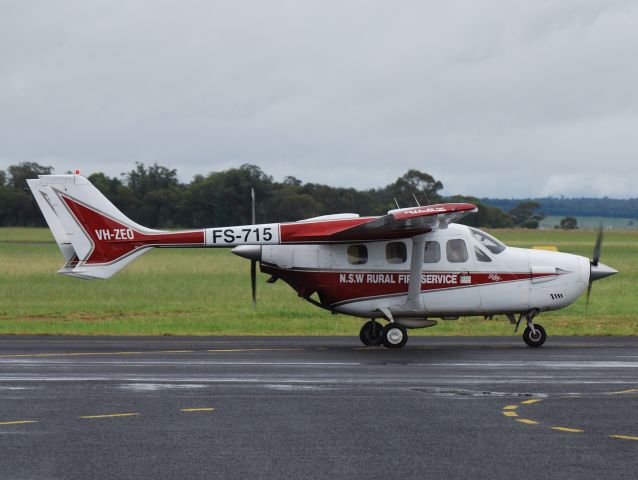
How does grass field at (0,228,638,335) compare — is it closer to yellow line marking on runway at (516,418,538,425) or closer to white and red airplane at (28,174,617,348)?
white and red airplane at (28,174,617,348)

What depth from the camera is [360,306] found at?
2344 cm

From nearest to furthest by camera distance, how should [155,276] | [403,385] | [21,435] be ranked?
1. [21,435]
2. [403,385]
3. [155,276]

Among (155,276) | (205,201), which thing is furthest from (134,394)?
(205,201)

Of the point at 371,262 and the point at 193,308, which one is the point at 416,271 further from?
the point at 193,308

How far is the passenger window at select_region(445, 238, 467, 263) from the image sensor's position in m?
23.5

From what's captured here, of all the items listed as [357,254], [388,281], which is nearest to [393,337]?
[388,281]

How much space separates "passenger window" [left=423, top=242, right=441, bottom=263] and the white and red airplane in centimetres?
2

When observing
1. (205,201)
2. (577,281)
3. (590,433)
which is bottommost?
(590,433)

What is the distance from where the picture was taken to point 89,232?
76.2ft

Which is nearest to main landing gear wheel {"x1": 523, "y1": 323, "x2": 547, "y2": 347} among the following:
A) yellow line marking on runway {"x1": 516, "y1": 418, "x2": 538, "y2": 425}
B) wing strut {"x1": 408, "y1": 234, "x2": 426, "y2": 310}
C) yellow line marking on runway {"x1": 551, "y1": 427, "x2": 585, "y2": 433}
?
wing strut {"x1": 408, "y1": 234, "x2": 426, "y2": 310}

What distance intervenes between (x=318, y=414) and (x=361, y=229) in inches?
368

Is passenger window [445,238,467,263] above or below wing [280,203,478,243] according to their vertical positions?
below

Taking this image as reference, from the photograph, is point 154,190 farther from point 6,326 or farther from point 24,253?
point 6,326

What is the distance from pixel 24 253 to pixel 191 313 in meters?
50.5
